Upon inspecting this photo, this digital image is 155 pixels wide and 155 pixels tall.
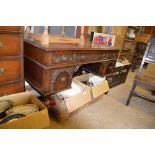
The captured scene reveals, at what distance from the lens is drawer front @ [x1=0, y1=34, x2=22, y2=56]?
1119 mm

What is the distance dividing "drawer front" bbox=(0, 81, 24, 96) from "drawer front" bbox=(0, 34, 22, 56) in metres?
0.29

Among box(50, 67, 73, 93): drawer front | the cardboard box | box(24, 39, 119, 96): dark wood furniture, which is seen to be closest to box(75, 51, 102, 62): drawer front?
box(24, 39, 119, 96): dark wood furniture

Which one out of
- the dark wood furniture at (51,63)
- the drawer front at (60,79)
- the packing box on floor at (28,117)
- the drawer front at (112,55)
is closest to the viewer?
the packing box on floor at (28,117)

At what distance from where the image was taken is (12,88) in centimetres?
133

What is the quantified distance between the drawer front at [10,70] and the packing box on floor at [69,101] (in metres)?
0.45

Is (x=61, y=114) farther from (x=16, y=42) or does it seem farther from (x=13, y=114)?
(x=16, y=42)

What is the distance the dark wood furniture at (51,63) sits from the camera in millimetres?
1345

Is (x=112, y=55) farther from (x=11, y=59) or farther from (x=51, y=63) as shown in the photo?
(x=11, y=59)

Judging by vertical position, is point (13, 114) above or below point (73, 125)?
above

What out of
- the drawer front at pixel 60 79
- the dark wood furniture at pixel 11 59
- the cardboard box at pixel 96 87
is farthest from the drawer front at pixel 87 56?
the dark wood furniture at pixel 11 59

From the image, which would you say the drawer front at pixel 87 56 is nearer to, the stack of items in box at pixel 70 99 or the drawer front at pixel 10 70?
the stack of items in box at pixel 70 99
